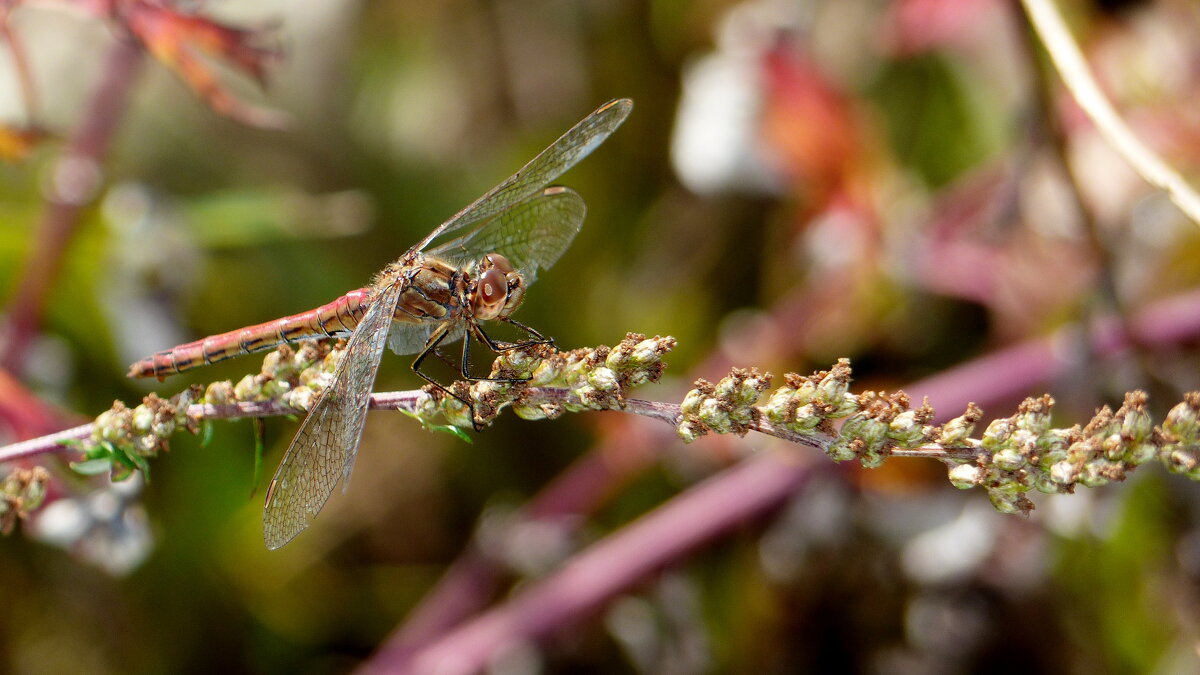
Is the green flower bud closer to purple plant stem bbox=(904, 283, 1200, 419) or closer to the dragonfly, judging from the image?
the dragonfly

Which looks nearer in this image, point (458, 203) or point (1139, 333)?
point (1139, 333)

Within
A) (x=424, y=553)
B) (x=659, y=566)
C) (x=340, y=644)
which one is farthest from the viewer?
(x=424, y=553)

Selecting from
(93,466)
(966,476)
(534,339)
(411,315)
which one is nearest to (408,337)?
(411,315)

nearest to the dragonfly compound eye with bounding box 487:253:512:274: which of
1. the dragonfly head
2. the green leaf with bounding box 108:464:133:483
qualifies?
the dragonfly head

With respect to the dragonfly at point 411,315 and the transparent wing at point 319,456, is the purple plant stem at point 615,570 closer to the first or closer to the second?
the dragonfly at point 411,315

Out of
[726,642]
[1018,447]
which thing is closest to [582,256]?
[726,642]

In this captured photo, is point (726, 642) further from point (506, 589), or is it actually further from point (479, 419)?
point (479, 419)

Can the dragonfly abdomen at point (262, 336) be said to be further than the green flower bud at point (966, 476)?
Yes

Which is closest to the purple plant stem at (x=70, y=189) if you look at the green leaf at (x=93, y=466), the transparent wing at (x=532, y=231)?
the transparent wing at (x=532, y=231)
